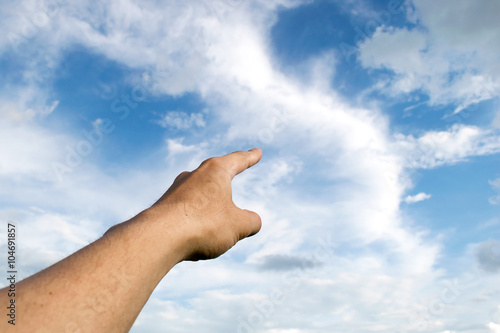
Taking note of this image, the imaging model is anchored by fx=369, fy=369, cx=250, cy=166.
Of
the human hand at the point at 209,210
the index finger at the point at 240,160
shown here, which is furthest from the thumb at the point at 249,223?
the index finger at the point at 240,160

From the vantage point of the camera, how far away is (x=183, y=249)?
2.44 m

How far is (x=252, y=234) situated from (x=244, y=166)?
0.71 m

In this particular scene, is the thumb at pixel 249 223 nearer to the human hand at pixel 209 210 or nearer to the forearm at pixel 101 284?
the human hand at pixel 209 210

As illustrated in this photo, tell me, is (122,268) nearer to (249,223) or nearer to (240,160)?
(249,223)

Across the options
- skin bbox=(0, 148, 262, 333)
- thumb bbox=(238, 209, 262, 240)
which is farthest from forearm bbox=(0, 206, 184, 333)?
thumb bbox=(238, 209, 262, 240)

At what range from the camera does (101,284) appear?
1825 mm

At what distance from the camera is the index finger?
363 cm

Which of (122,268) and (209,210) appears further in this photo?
(209,210)

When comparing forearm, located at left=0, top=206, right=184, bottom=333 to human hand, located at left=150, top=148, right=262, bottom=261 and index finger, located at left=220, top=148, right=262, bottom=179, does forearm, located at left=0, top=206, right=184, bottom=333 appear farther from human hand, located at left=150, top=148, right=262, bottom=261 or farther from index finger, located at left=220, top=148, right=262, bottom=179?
index finger, located at left=220, top=148, right=262, bottom=179

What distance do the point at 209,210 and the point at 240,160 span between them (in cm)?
111

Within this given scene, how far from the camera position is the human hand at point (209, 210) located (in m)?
2.51

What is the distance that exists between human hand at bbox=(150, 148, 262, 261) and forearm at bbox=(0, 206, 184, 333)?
25 cm

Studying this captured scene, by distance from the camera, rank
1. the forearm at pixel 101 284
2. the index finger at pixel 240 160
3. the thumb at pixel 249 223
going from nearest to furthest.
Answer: the forearm at pixel 101 284 → the thumb at pixel 249 223 → the index finger at pixel 240 160

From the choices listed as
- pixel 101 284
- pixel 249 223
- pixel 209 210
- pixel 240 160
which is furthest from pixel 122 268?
pixel 240 160
